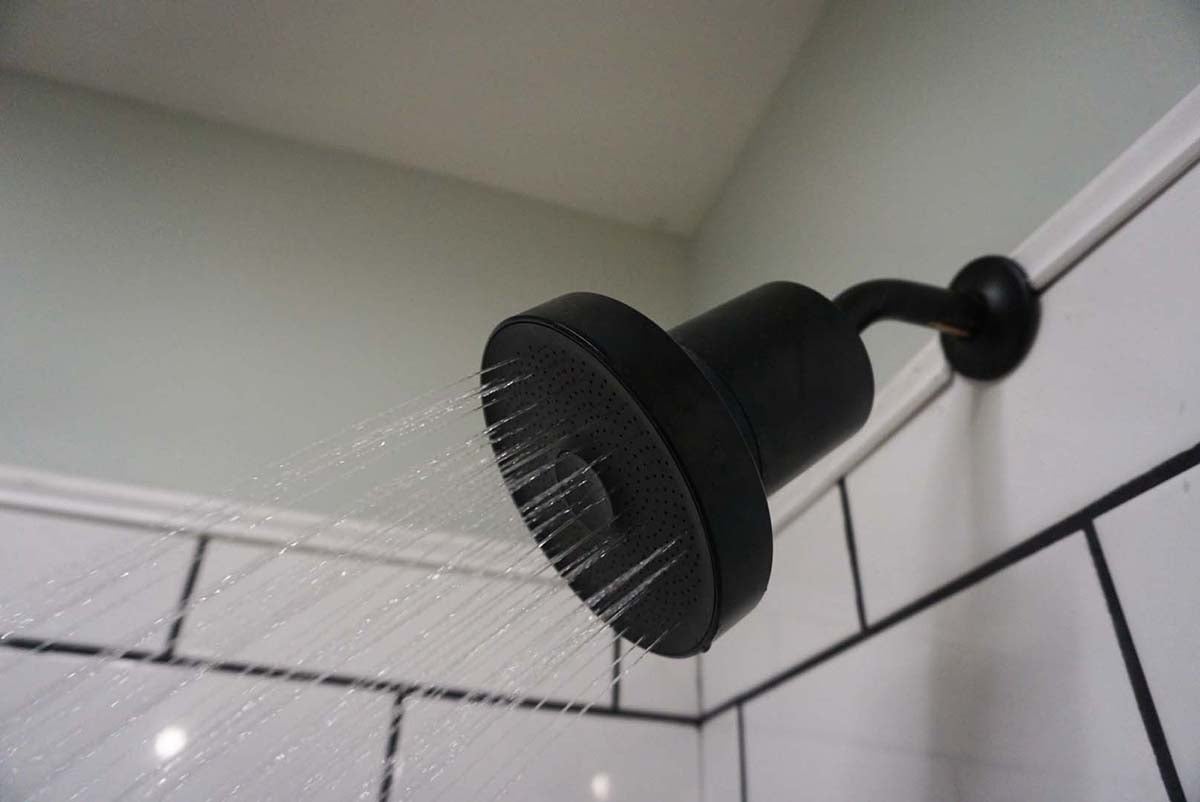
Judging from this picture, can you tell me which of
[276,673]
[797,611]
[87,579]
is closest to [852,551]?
[797,611]

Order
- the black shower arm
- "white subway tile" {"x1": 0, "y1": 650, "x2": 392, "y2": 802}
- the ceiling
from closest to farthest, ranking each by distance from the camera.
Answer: the black shower arm → "white subway tile" {"x1": 0, "y1": 650, "x2": 392, "y2": 802} → the ceiling

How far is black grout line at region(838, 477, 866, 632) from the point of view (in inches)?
17.8

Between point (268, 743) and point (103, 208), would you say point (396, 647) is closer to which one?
point (268, 743)

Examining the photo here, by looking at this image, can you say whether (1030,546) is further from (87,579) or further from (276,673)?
(87,579)

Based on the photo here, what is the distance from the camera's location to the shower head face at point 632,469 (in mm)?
259

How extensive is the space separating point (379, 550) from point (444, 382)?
0.18m

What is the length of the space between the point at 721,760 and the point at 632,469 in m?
0.38

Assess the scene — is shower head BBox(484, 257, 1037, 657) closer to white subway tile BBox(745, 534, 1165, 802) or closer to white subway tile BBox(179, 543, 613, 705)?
white subway tile BBox(745, 534, 1165, 802)

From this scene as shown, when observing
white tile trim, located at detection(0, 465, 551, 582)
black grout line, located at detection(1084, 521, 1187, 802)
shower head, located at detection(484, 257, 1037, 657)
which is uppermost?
white tile trim, located at detection(0, 465, 551, 582)

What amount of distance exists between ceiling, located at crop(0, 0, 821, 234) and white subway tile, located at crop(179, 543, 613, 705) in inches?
17.9

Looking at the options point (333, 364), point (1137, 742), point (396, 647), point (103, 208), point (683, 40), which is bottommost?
point (1137, 742)

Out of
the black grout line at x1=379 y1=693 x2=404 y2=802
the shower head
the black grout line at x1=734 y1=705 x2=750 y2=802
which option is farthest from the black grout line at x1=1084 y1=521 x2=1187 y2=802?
the black grout line at x1=379 y1=693 x2=404 y2=802

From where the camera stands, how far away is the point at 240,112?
0.80m

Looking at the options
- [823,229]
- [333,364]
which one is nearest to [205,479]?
[333,364]
